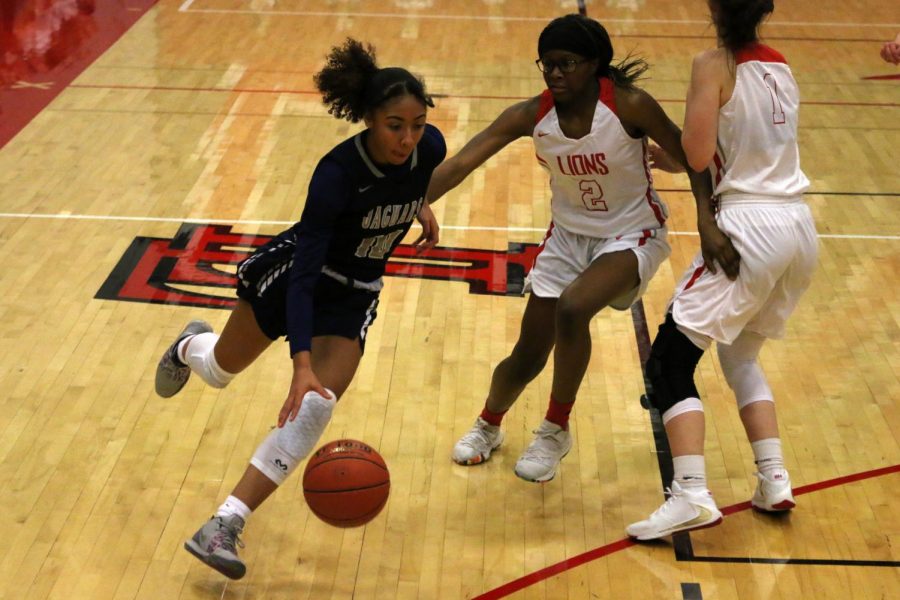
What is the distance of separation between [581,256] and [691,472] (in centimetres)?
83

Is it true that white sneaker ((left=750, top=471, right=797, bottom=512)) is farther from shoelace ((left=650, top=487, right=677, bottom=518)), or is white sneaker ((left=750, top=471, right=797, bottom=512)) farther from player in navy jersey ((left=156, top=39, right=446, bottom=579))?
player in navy jersey ((left=156, top=39, right=446, bottom=579))

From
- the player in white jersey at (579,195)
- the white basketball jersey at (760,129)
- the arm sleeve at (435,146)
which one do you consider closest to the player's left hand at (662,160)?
the player in white jersey at (579,195)

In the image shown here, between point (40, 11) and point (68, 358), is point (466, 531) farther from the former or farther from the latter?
point (40, 11)

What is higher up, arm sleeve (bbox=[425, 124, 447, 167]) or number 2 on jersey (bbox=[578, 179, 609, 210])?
arm sleeve (bbox=[425, 124, 447, 167])

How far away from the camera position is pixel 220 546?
3.53m

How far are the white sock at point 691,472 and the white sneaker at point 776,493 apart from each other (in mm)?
322

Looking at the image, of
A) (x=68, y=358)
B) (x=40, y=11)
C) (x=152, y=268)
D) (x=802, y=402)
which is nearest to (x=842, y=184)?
(x=802, y=402)

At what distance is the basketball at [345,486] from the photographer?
354 cm

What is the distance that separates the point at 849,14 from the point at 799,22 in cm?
64

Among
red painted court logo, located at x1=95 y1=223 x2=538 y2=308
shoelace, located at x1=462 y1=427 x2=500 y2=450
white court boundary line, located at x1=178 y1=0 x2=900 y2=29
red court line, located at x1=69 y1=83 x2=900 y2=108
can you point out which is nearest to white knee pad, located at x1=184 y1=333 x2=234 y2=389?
shoelace, located at x1=462 y1=427 x2=500 y2=450

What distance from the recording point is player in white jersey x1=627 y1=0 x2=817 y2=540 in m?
3.55

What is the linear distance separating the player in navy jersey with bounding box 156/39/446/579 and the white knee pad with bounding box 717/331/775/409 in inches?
47.0

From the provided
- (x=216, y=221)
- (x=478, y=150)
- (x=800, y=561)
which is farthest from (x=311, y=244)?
(x=216, y=221)

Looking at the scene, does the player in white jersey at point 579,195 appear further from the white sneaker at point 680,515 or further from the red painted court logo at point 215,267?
the red painted court logo at point 215,267
